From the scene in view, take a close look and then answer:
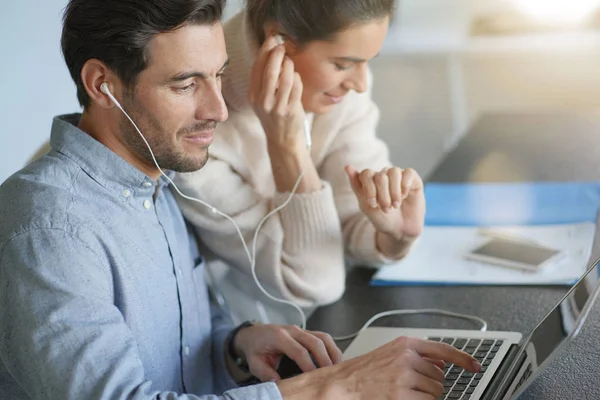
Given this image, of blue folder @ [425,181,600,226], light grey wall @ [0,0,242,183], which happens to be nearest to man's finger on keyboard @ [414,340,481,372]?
blue folder @ [425,181,600,226]

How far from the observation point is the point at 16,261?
105cm

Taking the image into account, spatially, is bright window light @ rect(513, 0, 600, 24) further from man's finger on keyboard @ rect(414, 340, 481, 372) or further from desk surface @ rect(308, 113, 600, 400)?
man's finger on keyboard @ rect(414, 340, 481, 372)

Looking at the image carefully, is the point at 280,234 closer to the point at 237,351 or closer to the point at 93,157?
the point at 237,351

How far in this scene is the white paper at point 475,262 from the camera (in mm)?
1534

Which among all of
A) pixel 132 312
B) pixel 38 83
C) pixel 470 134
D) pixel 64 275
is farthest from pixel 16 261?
pixel 38 83

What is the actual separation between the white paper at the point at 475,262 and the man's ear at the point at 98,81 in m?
0.62

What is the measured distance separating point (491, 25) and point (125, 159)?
285 cm

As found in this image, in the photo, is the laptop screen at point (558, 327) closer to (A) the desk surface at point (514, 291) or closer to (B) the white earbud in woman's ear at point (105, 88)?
(A) the desk surface at point (514, 291)

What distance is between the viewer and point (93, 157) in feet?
3.98

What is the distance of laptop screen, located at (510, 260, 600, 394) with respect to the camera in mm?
952

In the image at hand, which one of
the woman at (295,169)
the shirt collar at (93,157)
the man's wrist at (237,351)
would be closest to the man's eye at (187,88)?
the shirt collar at (93,157)

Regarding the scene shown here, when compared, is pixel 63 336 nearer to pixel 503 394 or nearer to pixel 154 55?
pixel 154 55

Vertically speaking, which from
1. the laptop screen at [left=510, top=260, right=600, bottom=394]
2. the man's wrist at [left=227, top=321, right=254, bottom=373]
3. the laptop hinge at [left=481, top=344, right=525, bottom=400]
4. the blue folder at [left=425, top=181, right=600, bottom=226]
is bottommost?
the blue folder at [left=425, top=181, right=600, bottom=226]

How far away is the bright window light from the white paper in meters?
2.38
